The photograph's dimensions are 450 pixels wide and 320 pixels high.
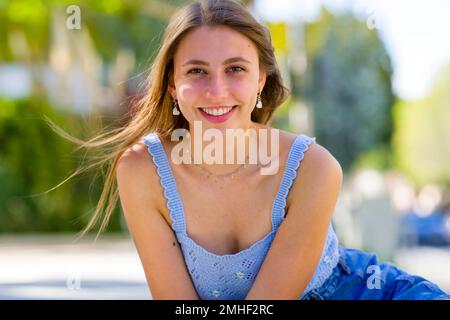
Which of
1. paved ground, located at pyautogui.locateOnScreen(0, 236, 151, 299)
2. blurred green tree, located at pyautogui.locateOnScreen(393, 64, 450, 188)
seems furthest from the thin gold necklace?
blurred green tree, located at pyautogui.locateOnScreen(393, 64, 450, 188)

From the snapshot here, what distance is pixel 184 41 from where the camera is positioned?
2.72 meters

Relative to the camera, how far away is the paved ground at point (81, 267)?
6.35 metres

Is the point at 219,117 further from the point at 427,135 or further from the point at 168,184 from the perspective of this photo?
the point at 427,135

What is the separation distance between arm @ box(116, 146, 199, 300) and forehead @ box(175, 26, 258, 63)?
395 millimetres

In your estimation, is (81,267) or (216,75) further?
(81,267)

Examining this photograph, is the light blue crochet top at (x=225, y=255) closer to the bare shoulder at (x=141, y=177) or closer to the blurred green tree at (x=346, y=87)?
the bare shoulder at (x=141, y=177)

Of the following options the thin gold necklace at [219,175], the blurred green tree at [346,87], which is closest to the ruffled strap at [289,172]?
the thin gold necklace at [219,175]

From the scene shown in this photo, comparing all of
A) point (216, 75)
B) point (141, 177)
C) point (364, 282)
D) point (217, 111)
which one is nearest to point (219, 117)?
point (217, 111)

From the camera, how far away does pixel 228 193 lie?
2.80 m

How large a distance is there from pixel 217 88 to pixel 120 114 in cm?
511

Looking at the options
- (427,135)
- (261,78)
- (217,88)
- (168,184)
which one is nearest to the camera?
(217,88)

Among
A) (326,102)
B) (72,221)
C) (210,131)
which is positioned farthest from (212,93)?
(326,102)
